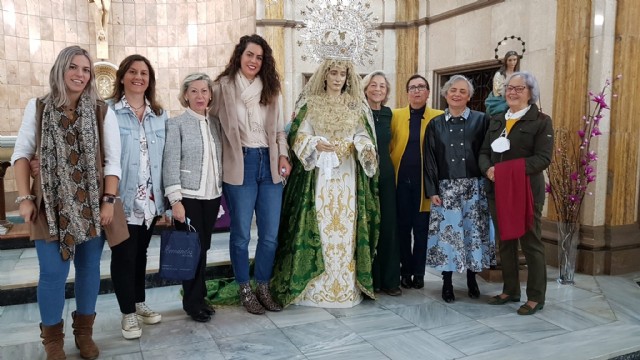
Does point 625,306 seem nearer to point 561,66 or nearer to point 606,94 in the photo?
point 606,94

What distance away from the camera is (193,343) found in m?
2.61

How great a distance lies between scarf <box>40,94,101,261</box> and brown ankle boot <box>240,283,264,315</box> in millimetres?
1087

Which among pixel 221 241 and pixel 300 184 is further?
pixel 221 241

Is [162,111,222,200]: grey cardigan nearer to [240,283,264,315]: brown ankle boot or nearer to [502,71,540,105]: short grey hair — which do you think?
[240,283,264,315]: brown ankle boot

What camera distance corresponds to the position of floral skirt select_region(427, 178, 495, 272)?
3.19 metres

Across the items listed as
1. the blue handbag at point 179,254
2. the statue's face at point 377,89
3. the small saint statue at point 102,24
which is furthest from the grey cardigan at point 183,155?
the small saint statue at point 102,24

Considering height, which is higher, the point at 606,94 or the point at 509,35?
the point at 509,35

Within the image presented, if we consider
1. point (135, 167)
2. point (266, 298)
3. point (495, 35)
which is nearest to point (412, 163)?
point (266, 298)

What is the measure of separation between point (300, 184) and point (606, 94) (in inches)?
100

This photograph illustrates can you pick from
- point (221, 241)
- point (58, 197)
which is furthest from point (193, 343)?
point (221, 241)

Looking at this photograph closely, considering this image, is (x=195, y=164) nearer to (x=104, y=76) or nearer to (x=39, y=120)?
(x=39, y=120)

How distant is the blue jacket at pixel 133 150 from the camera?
97.4 inches

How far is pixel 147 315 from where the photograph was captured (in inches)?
113

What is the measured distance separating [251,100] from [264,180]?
1.58ft
